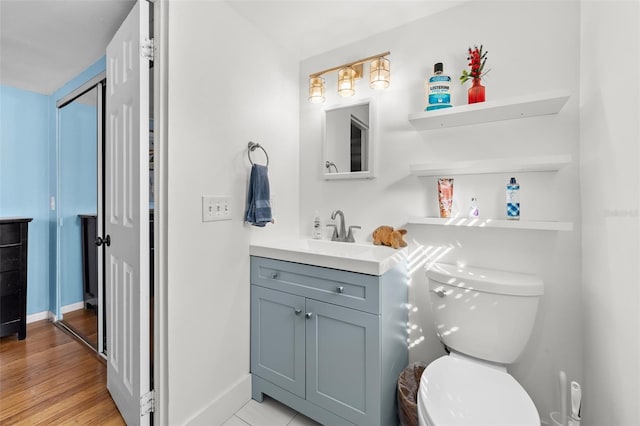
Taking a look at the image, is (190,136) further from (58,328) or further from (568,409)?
(58,328)

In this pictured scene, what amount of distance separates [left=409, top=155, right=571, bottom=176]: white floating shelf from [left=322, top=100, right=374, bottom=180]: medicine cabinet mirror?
37cm

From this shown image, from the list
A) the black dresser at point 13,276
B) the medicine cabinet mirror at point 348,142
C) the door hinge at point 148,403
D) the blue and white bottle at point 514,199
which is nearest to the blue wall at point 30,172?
the black dresser at point 13,276

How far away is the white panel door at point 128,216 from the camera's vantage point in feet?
4.14

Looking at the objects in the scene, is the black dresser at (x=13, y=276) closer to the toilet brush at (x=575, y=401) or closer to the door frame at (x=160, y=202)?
the door frame at (x=160, y=202)

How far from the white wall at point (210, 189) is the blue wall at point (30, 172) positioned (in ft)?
7.75

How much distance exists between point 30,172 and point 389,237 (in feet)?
10.7

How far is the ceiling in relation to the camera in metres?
1.52

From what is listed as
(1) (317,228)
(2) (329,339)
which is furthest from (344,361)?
(1) (317,228)

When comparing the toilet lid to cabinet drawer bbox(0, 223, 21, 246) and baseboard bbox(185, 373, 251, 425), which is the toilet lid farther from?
cabinet drawer bbox(0, 223, 21, 246)

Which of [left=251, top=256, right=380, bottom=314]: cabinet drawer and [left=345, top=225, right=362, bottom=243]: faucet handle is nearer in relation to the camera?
[left=251, top=256, right=380, bottom=314]: cabinet drawer

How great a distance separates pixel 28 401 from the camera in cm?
159

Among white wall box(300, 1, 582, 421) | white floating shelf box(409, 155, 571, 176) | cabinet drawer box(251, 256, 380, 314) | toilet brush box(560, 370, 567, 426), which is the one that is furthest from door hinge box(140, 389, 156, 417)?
toilet brush box(560, 370, 567, 426)

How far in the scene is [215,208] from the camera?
4.79 feet

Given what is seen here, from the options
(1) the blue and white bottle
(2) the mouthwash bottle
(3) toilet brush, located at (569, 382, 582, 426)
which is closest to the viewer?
(3) toilet brush, located at (569, 382, 582, 426)
